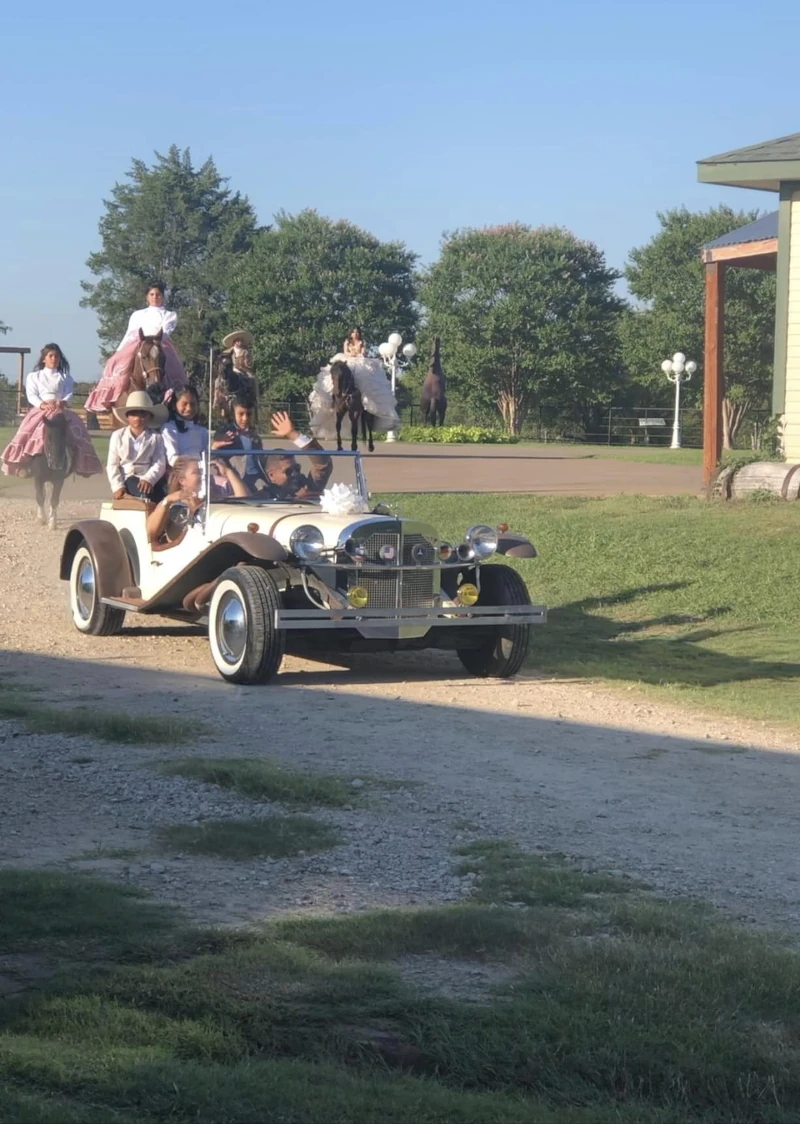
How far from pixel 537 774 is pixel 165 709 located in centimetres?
260

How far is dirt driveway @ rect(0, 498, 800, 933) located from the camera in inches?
229

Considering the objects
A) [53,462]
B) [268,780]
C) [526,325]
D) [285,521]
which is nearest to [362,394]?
[285,521]

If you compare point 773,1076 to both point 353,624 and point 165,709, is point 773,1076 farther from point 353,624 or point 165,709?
point 353,624

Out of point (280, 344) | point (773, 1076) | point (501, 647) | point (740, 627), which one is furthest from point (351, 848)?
point (280, 344)

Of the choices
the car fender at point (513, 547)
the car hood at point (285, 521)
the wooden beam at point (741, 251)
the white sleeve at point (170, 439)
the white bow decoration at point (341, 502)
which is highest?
the wooden beam at point (741, 251)

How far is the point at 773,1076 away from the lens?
3.92 meters

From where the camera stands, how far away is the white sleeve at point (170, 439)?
12.7 m

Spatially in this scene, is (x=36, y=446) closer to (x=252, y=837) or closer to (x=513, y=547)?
(x=513, y=547)

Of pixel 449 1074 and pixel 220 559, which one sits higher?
pixel 220 559

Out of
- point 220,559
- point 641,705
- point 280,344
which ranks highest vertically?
point 280,344

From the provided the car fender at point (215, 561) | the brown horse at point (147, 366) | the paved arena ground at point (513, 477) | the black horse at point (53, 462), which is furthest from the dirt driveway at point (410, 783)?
the paved arena ground at point (513, 477)

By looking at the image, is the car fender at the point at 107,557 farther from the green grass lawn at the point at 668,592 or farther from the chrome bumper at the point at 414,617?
the green grass lawn at the point at 668,592

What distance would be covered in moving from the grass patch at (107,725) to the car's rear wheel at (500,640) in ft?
9.58

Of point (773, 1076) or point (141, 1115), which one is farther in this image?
point (773, 1076)
